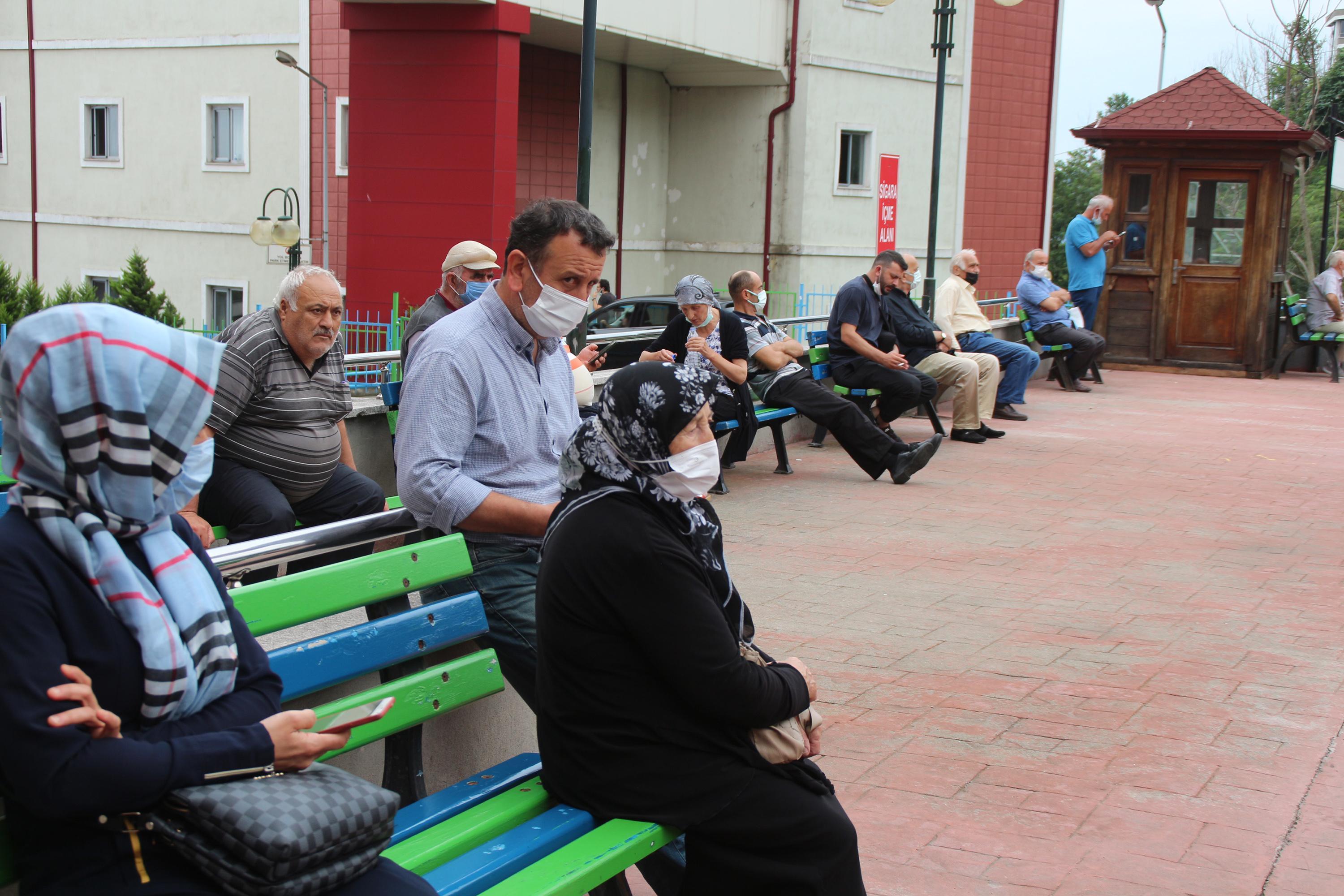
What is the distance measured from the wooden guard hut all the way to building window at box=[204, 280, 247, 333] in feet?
51.7

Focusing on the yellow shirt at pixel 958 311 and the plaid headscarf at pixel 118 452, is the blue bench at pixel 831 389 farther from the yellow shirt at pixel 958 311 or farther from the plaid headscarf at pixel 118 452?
the plaid headscarf at pixel 118 452

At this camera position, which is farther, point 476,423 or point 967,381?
point 967,381

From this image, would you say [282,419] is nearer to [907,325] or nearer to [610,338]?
[610,338]

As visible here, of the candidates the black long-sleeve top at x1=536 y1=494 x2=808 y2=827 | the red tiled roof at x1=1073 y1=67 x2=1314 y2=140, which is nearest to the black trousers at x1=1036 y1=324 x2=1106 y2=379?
the red tiled roof at x1=1073 y1=67 x2=1314 y2=140

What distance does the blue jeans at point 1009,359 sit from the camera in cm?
1309

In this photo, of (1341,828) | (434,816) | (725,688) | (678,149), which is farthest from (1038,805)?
(678,149)

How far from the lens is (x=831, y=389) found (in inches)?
435

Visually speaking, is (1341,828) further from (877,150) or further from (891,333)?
(877,150)

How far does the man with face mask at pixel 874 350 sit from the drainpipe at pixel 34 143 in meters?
22.6

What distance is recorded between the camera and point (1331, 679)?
5477mm

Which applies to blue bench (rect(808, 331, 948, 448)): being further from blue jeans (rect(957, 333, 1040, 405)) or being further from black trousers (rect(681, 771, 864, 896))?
black trousers (rect(681, 771, 864, 896))

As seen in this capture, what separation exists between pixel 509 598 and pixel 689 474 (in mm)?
908

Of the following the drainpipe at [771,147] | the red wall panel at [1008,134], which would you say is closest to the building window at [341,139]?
the drainpipe at [771,147]

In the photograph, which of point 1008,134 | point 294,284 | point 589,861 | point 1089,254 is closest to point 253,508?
point 294,284
